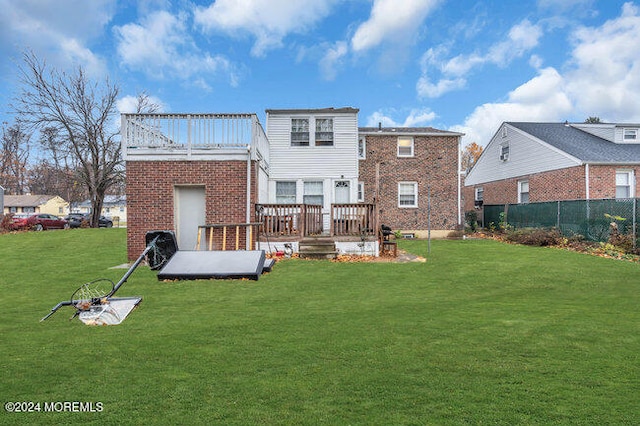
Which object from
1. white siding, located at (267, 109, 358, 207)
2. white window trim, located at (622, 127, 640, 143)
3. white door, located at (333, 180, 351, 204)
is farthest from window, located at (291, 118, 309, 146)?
white window trim, located at (622, 127, 640, 143)

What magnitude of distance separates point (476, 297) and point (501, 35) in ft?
53.6

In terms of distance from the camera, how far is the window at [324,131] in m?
16.9

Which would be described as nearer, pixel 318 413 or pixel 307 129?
pixel 318 413

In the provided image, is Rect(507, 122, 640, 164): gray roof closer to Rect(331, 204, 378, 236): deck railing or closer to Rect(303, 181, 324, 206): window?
Rect(331, 204, 378, 236): deck railing

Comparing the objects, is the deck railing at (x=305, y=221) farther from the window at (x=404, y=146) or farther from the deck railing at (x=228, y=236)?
the window at (x=404, y=146)

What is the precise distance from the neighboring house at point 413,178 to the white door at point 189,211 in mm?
10515

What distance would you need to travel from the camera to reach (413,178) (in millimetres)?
20234

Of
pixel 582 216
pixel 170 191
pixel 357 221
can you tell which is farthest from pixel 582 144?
pixel 170 191

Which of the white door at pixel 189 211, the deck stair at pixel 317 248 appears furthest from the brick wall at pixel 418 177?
the white door at pixel 189 211

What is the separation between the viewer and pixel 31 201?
183 feet

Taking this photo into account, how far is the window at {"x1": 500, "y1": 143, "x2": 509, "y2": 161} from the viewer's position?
80.6 ft

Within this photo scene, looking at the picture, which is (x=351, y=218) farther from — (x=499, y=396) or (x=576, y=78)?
(x=576, y=78)

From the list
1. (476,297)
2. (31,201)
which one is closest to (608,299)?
(476,297)

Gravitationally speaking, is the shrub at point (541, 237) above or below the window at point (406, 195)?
below
